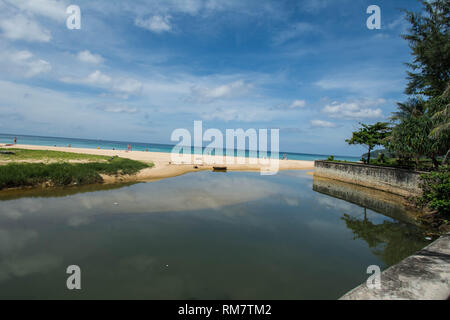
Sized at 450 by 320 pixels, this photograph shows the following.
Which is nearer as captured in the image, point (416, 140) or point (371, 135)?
point (416, 140)

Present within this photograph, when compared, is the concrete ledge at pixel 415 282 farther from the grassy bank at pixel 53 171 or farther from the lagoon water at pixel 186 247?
the grassy bank at pixel 53 171

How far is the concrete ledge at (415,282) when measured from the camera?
3.25 meters

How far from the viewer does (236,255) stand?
6285mm

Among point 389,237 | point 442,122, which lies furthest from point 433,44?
point 389,237

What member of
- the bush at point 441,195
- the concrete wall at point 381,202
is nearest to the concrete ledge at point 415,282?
the bush at point 441,195

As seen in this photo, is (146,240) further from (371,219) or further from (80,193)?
(371,219)

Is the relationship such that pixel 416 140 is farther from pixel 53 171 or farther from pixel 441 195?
pixel 53 171

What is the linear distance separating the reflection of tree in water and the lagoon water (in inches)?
1.7

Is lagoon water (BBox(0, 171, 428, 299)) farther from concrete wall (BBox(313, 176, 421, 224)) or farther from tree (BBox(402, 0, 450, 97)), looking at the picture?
tree (BBox(402, 0, 450, 97))

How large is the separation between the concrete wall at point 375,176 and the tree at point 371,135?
3.50 m

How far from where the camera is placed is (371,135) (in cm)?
2397

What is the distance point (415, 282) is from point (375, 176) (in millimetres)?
18052
